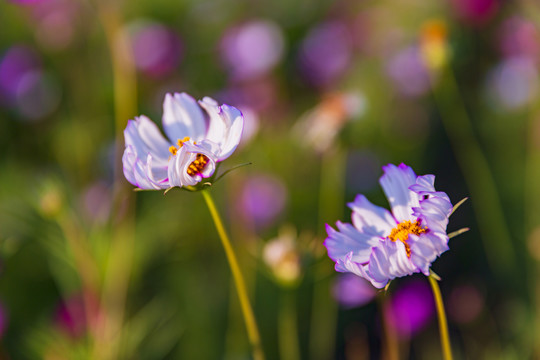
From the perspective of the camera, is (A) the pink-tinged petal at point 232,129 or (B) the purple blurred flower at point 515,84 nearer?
(A) the pink-tinged petal at point 232,129

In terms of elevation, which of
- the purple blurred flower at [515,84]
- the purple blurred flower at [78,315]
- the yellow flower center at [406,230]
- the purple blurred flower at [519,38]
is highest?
the purple blurred flower at [519,38]

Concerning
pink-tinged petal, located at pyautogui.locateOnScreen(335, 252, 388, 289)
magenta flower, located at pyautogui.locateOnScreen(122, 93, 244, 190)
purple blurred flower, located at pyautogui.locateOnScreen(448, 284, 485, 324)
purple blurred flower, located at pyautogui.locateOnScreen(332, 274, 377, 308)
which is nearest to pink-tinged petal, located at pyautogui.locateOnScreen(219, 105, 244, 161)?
magenta flower, located at pyautogui.locateOnScreen(122, 93, 244, 190)

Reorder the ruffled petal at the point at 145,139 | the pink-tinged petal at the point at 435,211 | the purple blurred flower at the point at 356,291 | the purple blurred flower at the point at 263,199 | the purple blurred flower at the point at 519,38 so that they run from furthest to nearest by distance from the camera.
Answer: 1. the purple blurred flower at the point at 519,38
2. the purple blurred flower at the point at 263,199
3. the purple blurred flower at the point at 356,291
4. the ruffled petal at the point at 145,139
5. the pink-tinged petal at the point at 435,211

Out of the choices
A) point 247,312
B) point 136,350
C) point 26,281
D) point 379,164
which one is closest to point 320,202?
point 379,164

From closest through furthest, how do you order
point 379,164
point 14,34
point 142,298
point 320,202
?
point 142,298
point 320,202
point 379,164
point 14,34

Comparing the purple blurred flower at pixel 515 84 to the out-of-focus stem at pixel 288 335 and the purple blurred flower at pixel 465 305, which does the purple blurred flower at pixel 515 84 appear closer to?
the purple blurred flower at pixel 465 305

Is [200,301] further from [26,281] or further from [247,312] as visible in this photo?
[247,312]

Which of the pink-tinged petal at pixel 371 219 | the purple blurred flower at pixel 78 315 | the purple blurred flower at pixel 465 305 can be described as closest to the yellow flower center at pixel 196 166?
the pink-tinged petal at pixel 371 219
